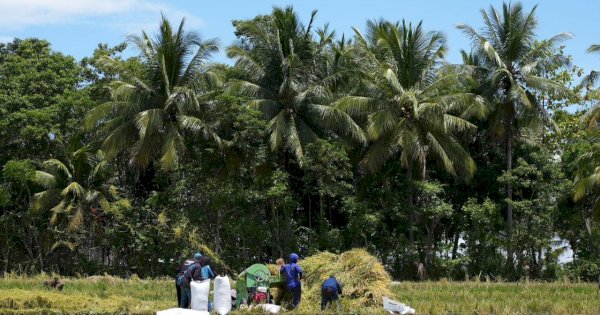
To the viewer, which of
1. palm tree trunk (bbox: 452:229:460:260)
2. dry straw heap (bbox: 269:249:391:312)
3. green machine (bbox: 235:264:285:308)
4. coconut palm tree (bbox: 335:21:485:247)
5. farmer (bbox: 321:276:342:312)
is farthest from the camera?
palm tree trunk (bbox: 452:229:460:260)

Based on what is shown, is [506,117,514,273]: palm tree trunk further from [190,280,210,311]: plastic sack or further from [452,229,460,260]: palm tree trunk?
[190,280,210,311]: plastic sack

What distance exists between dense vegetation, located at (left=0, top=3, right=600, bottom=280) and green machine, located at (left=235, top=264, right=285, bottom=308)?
14.6 metres

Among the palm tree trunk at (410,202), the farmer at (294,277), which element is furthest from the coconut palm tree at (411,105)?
the farmer at (294,277)

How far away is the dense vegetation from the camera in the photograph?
1350 inches

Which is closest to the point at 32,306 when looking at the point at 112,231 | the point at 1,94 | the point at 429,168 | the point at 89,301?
the point at 89,301

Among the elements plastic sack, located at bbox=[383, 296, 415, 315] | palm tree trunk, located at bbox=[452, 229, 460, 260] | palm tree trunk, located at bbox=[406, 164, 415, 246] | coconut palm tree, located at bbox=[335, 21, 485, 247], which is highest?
coconut palm tree, located at bbox=[335, 21, 485, 247]

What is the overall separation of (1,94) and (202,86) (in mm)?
8269

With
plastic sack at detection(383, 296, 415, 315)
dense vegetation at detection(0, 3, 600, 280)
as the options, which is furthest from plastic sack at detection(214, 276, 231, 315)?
dense vegetation at detection(0, 3, 600, 280)

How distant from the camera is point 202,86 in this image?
3616cm

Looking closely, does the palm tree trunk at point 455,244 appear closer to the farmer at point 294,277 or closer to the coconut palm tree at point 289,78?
the coconut palm tree at point 289,78

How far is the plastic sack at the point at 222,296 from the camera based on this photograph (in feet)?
57.4

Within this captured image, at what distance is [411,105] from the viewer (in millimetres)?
34031

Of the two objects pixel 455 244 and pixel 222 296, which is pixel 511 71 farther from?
pixel 222 296

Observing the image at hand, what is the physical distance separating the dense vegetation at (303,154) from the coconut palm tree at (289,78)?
7 cm
